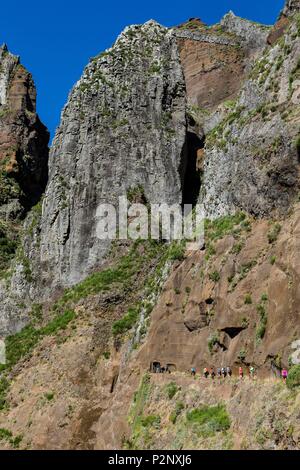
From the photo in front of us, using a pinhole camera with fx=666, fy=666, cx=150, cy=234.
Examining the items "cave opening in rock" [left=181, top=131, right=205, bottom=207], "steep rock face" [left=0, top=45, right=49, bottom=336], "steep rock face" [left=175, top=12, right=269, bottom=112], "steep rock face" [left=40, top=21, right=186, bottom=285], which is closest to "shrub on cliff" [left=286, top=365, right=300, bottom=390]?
"steep rock face" [left=40, top=21, right=186, bottom=285]

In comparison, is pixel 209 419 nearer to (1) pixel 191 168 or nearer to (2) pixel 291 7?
(2) pixel 291 7

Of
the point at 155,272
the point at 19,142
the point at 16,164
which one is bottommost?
the point at 155,272

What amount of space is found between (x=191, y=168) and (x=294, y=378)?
3835 centimetres

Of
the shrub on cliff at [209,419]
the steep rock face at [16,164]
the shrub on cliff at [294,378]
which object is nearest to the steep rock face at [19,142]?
the steep rock face at [16,164]

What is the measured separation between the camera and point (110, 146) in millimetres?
57875

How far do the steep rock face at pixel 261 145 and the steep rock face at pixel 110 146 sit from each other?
10.0 m

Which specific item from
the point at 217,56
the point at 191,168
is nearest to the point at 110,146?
the point at 191,168

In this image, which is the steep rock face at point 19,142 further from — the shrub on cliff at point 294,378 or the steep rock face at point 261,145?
the shrub on cliff at point 294,378

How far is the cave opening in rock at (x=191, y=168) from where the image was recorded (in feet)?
192

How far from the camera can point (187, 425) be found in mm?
31859

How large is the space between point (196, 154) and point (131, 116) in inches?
299

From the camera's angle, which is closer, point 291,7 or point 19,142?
point 291,7

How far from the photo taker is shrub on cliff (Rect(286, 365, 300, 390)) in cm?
2505

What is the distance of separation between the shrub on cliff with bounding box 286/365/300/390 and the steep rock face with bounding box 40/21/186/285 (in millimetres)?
29860
